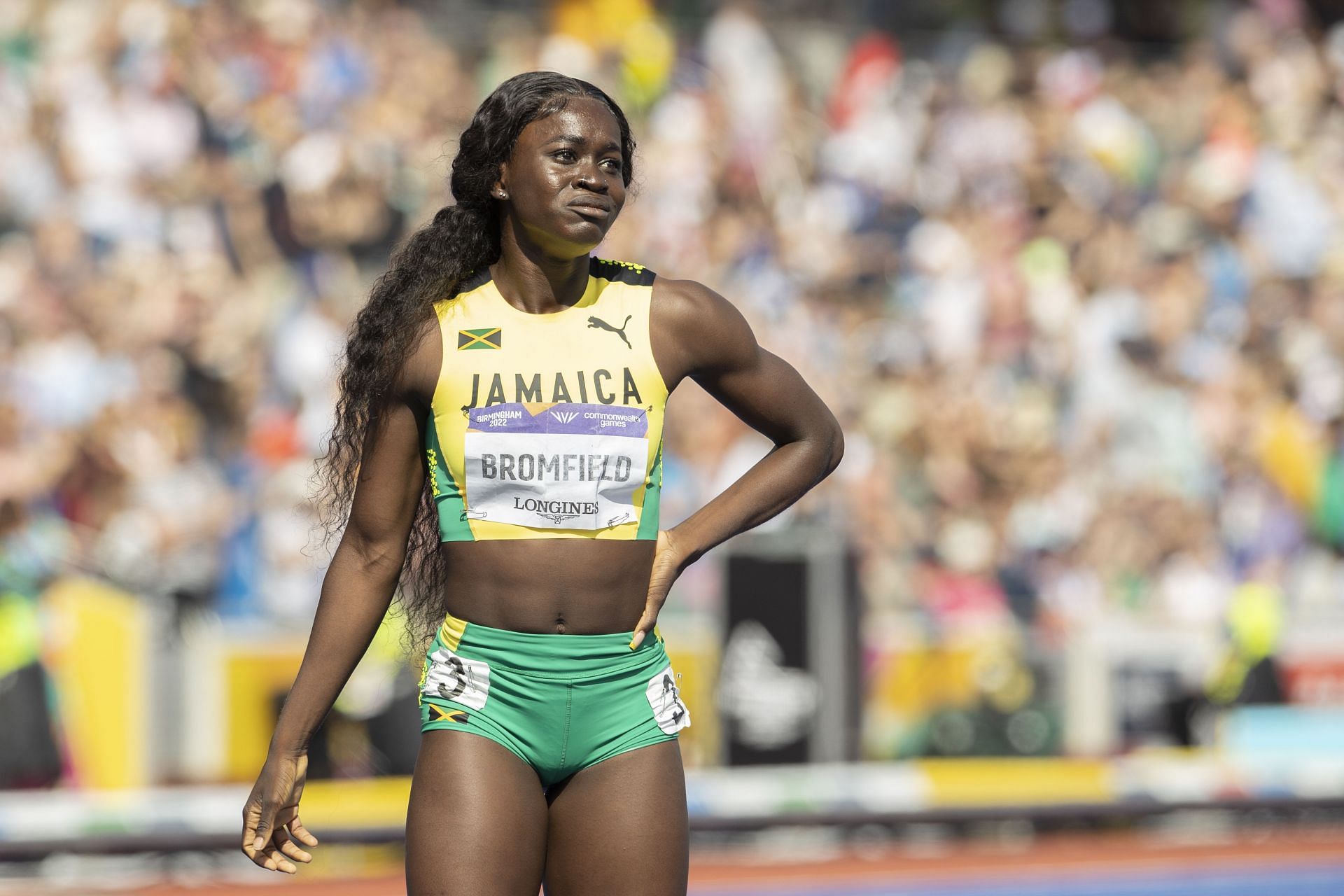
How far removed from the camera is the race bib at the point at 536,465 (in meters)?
3.22

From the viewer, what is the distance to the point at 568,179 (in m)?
3.23

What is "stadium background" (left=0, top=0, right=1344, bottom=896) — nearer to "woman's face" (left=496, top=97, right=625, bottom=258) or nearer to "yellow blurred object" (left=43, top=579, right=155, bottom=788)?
"yellow blurred object" (left=43, top=579, right=155, bottom=788)

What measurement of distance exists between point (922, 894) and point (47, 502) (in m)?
4.32

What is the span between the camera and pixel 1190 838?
29.2 ft

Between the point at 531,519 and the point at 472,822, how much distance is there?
0.56 m

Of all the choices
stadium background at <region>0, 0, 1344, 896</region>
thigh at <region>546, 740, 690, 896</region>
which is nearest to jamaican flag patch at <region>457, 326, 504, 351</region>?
thigh at <region>546, 740, 690, 896</region>

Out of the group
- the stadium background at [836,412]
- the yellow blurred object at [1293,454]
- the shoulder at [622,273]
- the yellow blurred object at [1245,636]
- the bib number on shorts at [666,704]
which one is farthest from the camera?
the yellow blurred object at [1293,454]

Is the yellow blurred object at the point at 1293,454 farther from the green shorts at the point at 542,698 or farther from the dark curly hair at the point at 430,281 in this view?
the green shorts at the point at 542,698

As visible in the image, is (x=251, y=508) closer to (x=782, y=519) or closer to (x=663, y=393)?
(x=782, y=519)

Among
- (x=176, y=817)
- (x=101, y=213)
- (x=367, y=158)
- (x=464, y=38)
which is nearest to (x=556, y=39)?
(x=464, y=38)

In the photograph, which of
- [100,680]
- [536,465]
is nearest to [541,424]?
[536,465]

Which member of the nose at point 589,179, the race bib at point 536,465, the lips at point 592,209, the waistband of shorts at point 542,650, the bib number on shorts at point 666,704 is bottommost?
the bib number on shorts at point 666,704

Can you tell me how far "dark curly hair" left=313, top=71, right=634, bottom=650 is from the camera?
327cm

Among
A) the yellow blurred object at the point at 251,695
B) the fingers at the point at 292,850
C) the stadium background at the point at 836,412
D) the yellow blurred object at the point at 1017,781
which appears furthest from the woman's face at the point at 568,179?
the yellow blurred object at the point at 1017,781
